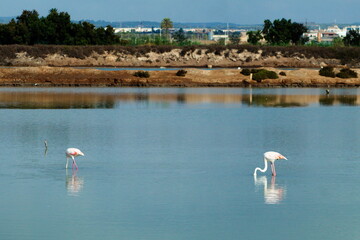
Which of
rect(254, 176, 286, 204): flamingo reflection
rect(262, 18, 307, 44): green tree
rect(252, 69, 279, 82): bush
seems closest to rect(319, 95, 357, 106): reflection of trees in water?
rect(252, 69, 279, 82): bush

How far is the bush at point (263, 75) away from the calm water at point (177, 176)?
80.2 feet

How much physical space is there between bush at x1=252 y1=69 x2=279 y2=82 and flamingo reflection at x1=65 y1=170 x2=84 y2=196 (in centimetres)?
4898

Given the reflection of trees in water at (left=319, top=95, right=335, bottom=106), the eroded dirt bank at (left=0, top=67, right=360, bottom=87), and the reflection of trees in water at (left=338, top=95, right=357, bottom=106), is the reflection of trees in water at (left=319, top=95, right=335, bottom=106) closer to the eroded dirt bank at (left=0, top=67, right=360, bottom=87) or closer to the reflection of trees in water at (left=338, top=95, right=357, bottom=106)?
the reflection of trees in water at (left=338, top=95, right=357, bottom=106)

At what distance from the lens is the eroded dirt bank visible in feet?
227

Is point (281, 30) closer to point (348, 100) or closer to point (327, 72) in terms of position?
point (327, 72)

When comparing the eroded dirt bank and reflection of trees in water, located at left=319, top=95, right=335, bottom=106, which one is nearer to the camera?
reflection of trees in water, located at left=319, top=95, right=335, bottom=106

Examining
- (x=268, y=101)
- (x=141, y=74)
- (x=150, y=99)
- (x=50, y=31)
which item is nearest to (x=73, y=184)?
(x=150, y=99)

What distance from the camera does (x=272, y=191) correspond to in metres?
20.5

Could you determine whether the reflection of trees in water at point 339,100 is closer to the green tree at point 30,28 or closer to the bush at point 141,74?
the bush at point 141,74

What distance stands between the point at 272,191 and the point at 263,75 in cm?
5093

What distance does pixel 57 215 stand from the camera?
17.6m

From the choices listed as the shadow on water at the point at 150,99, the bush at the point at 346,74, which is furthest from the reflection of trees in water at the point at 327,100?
the bush at the point at 346,74

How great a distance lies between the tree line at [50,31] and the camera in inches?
4286

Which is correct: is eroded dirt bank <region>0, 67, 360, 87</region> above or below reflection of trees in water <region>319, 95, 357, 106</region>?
above
